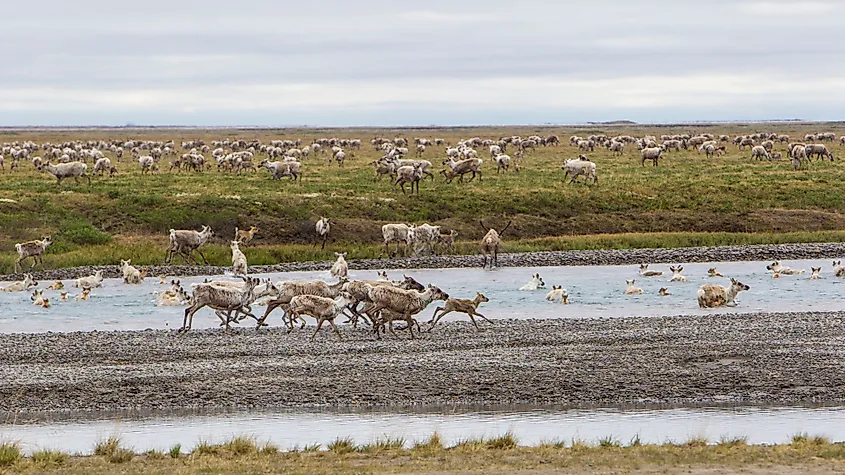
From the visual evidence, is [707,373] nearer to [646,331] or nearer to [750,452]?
[646,331]

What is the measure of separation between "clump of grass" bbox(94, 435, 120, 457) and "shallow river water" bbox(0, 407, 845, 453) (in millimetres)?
444

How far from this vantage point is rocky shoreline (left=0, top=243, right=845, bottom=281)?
30.5m

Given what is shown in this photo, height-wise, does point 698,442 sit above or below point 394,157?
below

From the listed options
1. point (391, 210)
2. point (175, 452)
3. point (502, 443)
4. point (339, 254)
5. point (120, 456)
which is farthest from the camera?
point (391, 210)

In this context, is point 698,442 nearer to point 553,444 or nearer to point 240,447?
point 553,444

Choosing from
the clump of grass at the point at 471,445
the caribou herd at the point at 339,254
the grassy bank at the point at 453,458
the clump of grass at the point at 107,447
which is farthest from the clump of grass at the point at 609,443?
the caribou herd at the point at 339,254

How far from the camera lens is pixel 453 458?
35.0ft

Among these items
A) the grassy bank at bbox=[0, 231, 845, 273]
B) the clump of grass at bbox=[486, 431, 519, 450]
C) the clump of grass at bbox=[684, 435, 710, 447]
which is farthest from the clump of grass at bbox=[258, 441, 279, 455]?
the grassy bank at bbox=[0, 231, 845, 273]

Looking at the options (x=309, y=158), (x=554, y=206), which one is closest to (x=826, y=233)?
(x=554, y=206)

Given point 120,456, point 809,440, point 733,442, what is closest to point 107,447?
point 120,456

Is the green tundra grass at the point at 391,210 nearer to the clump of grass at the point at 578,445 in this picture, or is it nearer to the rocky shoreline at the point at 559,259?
the rocky shoreline at the point at 559,259

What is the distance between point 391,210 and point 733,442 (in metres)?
28.2

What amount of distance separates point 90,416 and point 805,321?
11971 millimetres

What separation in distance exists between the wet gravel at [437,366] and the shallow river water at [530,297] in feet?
7.27
